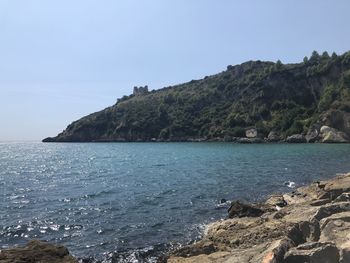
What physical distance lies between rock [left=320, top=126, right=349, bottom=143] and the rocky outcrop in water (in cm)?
10379

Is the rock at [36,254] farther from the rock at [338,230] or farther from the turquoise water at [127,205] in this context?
the rock at [338,230]

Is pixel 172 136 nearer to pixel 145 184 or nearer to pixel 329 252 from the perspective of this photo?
pixel 145 184

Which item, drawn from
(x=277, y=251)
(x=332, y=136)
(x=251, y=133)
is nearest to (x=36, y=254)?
(x=277, y=251)

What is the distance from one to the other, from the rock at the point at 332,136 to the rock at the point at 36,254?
11889 cm

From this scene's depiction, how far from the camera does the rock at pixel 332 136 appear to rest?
121438mm

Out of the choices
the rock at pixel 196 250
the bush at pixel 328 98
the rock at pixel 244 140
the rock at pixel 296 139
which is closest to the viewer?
the rock at pixel 196 250

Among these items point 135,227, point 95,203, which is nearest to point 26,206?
point 95,203

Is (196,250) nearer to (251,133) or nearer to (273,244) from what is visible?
(273,244)

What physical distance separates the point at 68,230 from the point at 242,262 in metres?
15.7

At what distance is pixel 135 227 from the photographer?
25.4m

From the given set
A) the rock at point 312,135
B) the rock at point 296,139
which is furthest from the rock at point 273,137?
the rock at point 312,135

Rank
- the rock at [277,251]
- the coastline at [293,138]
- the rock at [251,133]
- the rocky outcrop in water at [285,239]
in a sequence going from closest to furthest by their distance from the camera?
the rocky outcrop in water at [285,239]
the rock at [277,251]
the coastline at [293,138]
the rock at [251,133]

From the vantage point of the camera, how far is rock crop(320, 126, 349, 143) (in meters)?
121

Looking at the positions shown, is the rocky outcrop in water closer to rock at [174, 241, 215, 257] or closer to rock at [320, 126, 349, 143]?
rock at [174, 241, 215, 257]
